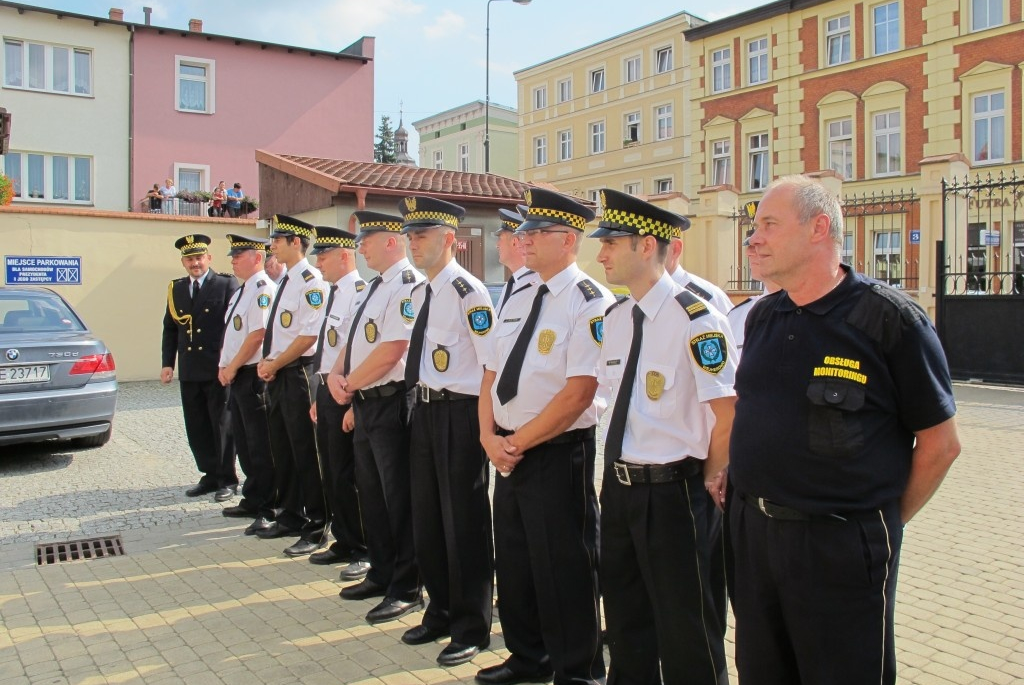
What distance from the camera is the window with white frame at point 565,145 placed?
4513 centimetres

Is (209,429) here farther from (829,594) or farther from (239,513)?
(829,594)

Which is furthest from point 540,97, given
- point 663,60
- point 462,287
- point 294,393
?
point 462,287

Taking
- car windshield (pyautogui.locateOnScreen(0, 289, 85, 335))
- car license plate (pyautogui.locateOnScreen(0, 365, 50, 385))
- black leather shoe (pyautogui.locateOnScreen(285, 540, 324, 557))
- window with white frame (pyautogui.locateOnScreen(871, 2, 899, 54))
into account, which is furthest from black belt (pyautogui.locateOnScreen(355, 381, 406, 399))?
window with white frame (pyautogui.locateOnScreen(871, 2, 899, 54))

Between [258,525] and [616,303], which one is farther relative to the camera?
[258,525]

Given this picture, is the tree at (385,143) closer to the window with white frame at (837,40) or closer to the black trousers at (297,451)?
the window with white frame at (837,40)

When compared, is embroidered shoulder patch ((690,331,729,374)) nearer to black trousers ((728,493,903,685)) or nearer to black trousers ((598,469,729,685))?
black trousers ((598,469,729,685))

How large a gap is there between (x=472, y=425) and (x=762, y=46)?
106 ft

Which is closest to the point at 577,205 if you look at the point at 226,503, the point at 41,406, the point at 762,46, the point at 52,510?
the point at 226,503

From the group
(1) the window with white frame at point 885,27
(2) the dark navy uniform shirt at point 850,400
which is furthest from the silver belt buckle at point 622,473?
(1) the window with white frame at point 885,27

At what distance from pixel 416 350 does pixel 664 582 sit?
1936mm

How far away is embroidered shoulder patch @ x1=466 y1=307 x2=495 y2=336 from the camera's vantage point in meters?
4.30

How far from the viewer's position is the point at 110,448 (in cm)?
962

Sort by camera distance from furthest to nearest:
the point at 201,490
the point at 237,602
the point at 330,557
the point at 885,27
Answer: the point at 885,27 < the point at 201,490 < the point at 330,557 < the point at 237,602

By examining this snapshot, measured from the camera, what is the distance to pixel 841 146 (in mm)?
30062
